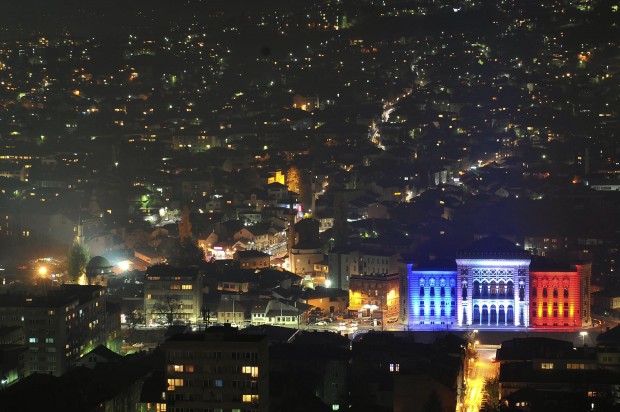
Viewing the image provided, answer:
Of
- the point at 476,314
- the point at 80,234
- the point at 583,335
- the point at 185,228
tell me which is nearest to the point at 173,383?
the point at 583,335

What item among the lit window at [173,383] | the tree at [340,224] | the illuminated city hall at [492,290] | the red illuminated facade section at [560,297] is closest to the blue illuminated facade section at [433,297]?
the illuminated city hall at [492,290]

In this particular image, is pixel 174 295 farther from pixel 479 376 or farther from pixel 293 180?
pixel 293 180

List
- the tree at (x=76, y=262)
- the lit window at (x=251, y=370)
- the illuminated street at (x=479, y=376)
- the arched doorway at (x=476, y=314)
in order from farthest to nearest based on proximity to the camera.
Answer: the tree at (x=76, y=262)
the arched doorway at (x=476, y=314)
the illuminated street at (x=479, y=376)
the lit window at (x=251, y=370)

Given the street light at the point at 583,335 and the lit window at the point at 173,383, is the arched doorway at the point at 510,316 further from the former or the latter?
the lit window at the point at 173,383

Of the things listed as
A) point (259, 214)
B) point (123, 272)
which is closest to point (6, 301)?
point (123, 272)

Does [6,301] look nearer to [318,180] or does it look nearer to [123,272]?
[123,272]

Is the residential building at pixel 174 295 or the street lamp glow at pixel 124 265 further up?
the street lamp glow at pixel 124 265

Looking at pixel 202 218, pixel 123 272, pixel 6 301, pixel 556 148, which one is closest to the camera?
pixel 6 301
